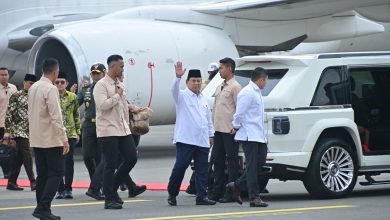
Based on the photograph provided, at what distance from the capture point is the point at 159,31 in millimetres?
20953

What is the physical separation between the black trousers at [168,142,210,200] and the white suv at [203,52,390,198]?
2.47 feet

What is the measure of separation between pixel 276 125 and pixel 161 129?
58.5 ft

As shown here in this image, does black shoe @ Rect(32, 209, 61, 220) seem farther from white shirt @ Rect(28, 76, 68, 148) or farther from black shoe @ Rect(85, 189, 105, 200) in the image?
black shoe @ Rect(85, 189, 105, 200)

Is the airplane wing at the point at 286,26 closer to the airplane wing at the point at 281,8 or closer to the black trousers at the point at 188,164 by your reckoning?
the airplane wing at the point at 281,8

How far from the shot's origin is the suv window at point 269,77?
13797 mm

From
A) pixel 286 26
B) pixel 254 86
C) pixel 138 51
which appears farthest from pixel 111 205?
pixel 286 26

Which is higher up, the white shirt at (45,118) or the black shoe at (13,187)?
the white shirt at (45,118)

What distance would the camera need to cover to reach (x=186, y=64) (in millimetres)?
20859

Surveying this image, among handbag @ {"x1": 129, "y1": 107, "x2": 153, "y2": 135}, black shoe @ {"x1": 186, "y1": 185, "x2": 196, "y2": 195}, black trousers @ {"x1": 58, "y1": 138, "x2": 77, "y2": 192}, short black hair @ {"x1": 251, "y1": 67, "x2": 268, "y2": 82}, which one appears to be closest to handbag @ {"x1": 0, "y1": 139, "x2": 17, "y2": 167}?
black trousers @ {"x1": 58, "y1": 138, "x2": 77, "y2": 192}

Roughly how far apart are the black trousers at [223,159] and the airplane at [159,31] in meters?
6.41

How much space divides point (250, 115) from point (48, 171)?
102 inches

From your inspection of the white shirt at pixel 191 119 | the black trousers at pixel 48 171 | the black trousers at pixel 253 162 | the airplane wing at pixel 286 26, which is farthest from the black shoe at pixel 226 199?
the airplane wing at pixel 286 26

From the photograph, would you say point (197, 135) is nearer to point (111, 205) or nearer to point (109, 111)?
point (109, 111)

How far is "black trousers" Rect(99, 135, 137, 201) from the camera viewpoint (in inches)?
505
